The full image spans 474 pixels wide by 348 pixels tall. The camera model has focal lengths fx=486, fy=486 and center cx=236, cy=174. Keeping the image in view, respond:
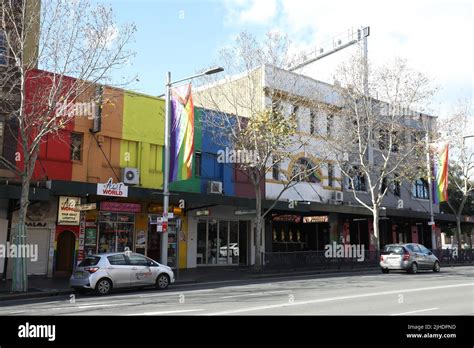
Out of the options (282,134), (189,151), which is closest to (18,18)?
(189,151)

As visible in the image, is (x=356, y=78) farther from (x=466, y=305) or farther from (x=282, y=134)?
(x=466, y=305)

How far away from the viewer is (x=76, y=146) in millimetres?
23047

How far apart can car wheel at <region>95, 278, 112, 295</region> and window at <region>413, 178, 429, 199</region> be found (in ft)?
102

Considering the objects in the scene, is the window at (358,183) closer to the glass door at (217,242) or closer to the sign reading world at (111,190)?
the glass door at (217,242)

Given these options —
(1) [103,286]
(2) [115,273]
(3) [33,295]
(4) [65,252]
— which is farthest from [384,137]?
(3) [33,295]

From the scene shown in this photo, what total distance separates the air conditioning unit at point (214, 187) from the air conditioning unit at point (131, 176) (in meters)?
4.20

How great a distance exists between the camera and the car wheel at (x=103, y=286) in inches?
640

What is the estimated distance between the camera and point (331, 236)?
33.6 m

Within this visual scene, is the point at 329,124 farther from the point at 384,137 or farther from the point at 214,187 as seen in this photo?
the point at 214,187

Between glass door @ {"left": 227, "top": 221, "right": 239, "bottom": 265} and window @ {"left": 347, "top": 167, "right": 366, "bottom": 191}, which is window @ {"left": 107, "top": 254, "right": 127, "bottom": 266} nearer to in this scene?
glass door @ {"left": 227, "top": 221, "right": 239, "bottom": 265}

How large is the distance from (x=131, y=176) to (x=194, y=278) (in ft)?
20.7

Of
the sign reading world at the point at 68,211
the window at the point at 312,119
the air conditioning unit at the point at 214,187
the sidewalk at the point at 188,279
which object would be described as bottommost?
the sidewalk at the point at 188,279

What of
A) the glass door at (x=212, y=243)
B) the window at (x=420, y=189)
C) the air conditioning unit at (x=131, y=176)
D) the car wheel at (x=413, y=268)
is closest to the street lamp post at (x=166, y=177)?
the air conditioning unit at (x=131, y=176)
